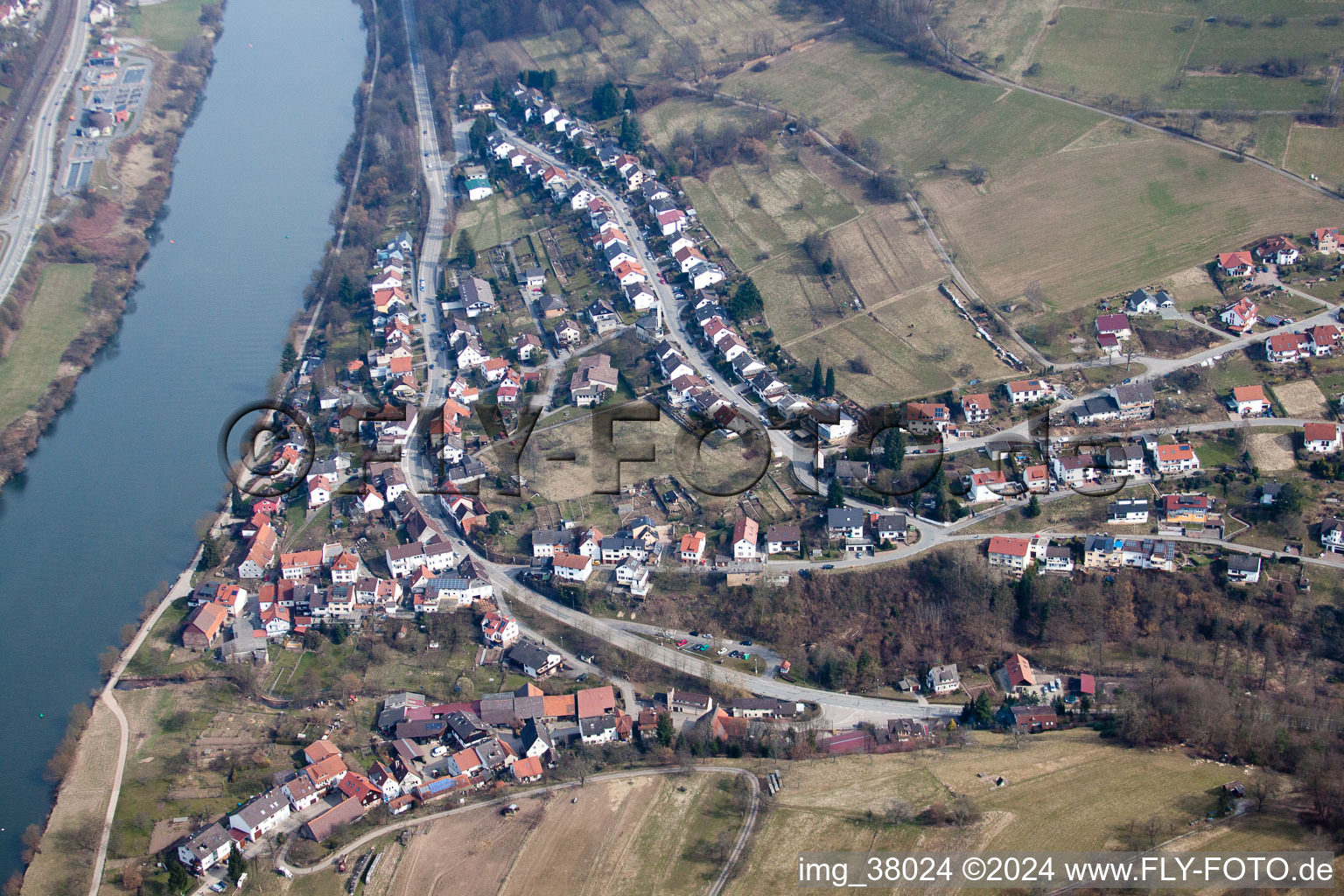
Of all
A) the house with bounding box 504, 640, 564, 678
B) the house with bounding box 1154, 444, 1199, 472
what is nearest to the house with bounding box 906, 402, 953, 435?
the house with bounding box 1154, 444, 1199, 472

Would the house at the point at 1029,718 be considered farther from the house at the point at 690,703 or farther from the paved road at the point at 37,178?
the paved road at the point at 37,178

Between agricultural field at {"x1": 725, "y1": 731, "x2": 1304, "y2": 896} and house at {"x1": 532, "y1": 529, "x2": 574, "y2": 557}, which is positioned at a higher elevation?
house at {"x1": 532, "y1": 529, "x2": 574, "y2": 557}

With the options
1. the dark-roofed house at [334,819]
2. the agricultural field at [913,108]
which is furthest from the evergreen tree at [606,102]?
the dark-roofed house at [334,819]

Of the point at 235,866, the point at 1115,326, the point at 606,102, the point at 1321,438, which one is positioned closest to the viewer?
the point at 235,866

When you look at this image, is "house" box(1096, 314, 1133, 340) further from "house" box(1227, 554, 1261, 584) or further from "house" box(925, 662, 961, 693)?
"house" box(925, 662, 961, 693)

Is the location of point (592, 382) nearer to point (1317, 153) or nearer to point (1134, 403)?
point (1134, 403)

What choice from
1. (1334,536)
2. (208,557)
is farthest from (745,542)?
(208,557)
